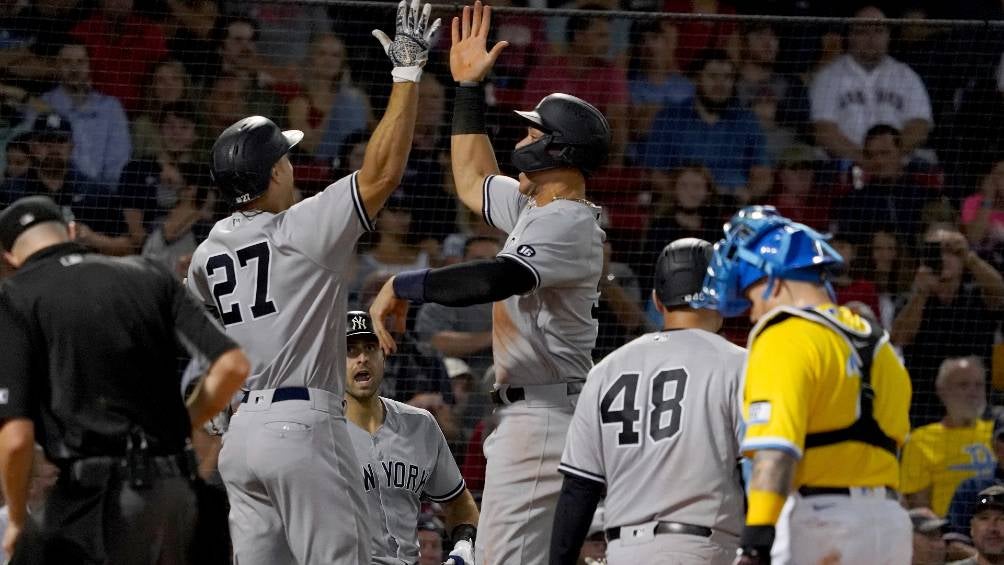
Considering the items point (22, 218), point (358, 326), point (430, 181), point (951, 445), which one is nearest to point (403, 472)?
point (358, 326)

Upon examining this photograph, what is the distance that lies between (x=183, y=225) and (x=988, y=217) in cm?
485

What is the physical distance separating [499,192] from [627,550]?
1781mm

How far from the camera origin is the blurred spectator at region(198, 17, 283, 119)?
8594 millimetres

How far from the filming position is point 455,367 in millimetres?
8070

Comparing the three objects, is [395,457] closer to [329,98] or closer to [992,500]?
[992,500]

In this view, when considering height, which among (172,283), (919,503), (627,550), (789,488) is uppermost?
(172,283)

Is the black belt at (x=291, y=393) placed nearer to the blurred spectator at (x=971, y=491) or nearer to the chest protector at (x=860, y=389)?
the chest protector at (x=860, y=389)

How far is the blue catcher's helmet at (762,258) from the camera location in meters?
3.80

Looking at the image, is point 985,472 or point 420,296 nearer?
point 420,296

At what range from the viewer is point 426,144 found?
8688 millimetres

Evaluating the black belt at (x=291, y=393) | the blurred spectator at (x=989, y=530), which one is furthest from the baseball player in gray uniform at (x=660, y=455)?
the blurred spectator at (x=989, y=530)

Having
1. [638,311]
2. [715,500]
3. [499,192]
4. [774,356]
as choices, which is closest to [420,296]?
[499,192]

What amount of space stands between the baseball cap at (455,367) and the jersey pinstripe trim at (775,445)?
Result: 457 cm

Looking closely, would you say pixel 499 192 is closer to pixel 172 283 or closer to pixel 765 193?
pixel 172 283
